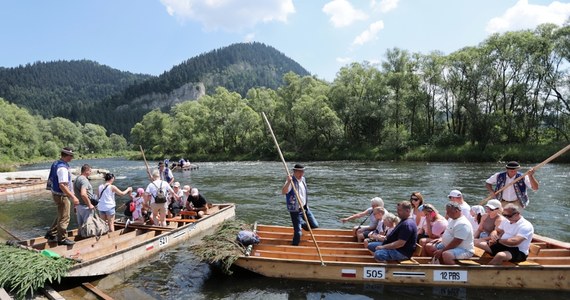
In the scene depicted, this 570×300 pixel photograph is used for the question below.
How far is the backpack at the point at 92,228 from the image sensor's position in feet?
33.7

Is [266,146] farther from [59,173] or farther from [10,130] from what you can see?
[59,173]

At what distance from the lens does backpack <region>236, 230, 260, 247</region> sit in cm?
968

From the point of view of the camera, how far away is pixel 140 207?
13.1 meters

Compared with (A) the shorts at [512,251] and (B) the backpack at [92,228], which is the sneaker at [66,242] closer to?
(B) the backpack at [92,228]

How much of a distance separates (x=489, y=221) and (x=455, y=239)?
56.9 inches

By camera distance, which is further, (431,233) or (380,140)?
(380,140)

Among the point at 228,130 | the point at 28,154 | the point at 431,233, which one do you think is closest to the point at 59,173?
the point at 431,233

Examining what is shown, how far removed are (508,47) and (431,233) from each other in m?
45.3

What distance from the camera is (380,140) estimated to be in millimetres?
58281

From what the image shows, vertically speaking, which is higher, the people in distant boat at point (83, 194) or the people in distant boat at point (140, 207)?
the people in distant boat at point (83, 194)

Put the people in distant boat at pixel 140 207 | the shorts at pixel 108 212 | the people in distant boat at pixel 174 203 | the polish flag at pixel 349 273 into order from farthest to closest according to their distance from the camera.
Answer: the people in distant boat at pixel 174 203 → the people in distant boat at pixel 140 207 → the shorts at pixel 108 212 → the polish flag at pixel 349 273

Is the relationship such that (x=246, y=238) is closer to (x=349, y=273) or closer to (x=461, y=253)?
(x=349, y=273)

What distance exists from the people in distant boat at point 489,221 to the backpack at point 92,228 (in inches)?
389

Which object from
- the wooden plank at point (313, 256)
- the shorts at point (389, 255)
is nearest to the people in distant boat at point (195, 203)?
the wooden plank at point (313, 256)
